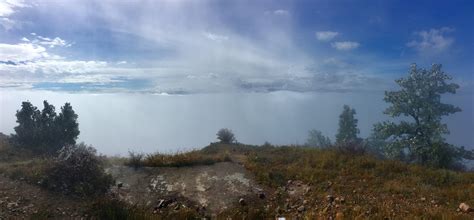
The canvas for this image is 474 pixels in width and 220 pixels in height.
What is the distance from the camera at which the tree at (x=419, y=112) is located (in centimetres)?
2278

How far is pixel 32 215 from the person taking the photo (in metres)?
10.8

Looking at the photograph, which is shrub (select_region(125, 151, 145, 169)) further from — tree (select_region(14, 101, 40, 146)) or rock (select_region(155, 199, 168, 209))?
tree (select_region(14, 101, 40, 146))

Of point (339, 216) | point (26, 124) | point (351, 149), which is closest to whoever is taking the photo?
point (339, 216)

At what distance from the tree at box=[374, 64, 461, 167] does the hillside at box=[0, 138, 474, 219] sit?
6.58 m

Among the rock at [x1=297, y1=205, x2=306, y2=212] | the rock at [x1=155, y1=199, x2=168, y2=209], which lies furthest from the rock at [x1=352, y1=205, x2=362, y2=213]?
the rock at [x1=155, y1=199, x2=168, y2=209]

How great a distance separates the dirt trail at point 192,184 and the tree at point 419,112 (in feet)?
42.9

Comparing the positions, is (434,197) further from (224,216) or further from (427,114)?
(427,114)

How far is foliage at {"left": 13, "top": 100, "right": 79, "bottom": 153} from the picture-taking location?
23.3 meters

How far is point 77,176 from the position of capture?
13.7m

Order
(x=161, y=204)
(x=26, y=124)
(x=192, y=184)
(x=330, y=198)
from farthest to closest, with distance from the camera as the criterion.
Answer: (x=26, y=124) → (x=192, y=184) → (x=161, y=204) → (x=330, y=198)

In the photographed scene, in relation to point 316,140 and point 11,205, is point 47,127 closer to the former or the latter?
point 11,205

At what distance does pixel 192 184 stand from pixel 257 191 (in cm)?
277

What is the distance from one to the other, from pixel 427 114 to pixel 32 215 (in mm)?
23108

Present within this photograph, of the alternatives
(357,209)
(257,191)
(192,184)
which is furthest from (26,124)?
(357,209)
